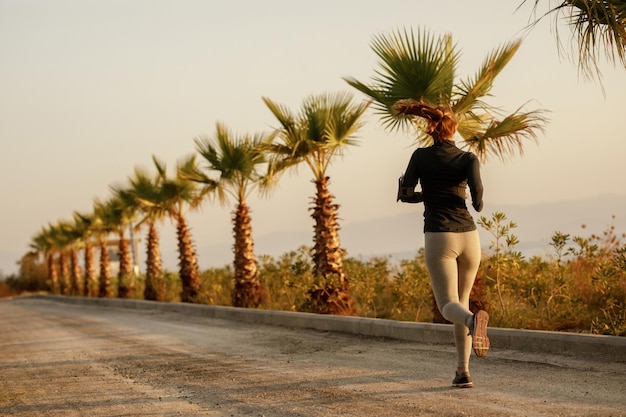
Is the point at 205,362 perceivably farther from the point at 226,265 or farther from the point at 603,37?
the point at 226,265

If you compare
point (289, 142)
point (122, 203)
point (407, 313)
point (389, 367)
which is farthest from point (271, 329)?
point (122, 203)

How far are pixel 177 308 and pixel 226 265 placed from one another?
3.74m

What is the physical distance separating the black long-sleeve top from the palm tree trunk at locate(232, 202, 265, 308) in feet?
48.9

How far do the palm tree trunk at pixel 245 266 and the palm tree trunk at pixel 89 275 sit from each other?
96.6 ft

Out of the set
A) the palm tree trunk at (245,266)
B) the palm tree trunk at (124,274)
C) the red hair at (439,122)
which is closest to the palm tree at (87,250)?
the palm tree trunk at (124,274)

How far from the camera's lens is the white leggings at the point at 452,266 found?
22.9ft

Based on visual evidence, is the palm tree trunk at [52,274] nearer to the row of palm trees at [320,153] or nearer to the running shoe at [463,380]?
the row of palm trees at [320,153]

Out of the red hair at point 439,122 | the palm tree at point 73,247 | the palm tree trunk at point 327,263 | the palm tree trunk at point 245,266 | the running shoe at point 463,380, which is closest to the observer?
the running shoe at point 463,380

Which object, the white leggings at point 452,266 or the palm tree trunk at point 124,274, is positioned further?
the palm tree trunk at point 124,274

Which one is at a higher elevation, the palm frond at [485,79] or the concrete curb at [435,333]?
the palm frond at [485,79]

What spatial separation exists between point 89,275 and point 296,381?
44.6 m

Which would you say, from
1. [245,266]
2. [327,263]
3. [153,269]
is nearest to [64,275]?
[153,269]

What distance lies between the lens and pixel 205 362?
1049 cm

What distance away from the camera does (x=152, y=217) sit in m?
29.2
